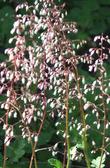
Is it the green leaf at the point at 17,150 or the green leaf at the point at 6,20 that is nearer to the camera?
the green leaf at the point at 17,150

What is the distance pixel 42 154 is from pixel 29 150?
137 millimetres

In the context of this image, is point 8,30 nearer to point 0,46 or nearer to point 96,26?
point 0,46

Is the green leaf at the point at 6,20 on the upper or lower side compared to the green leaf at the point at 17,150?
upper

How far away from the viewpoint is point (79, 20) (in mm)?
4445

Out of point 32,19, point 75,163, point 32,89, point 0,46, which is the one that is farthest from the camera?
point 0,46

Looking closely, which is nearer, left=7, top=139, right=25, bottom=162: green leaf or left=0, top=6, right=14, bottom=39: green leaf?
left=7, top=139, right=25, bottom=162: green leaf

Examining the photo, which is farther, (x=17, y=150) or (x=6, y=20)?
(x=6, y=20)

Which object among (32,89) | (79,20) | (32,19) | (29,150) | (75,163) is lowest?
(75,163)

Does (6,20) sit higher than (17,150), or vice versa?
(6,20)

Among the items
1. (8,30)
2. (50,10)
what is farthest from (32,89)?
(50,10)

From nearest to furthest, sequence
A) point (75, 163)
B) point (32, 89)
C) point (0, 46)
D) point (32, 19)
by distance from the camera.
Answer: point (32, 19)
point (32, 89)
point (75, 163)
point (0, 46)

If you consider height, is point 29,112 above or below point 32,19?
below

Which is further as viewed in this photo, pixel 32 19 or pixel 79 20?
pixel 79 20

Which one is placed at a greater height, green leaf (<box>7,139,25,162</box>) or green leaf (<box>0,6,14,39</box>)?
green leaf (<box>0,6,14,39</box>)
